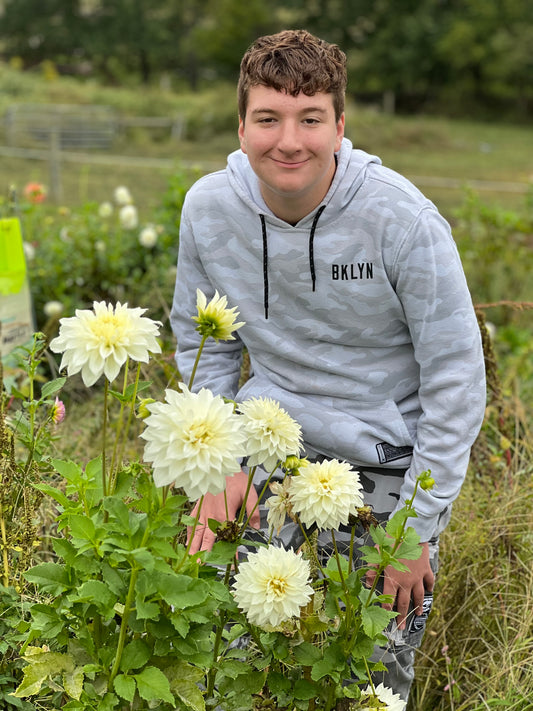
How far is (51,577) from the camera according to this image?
4.80 ft

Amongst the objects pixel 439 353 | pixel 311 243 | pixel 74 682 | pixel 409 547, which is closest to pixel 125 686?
pixel 74 682

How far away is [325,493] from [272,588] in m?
0.17

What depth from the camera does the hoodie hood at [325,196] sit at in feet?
6.70

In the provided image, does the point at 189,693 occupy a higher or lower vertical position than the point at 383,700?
higher

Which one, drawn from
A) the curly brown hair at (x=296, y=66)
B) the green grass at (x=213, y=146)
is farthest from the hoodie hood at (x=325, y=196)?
the green grass at (x=213, y=146)

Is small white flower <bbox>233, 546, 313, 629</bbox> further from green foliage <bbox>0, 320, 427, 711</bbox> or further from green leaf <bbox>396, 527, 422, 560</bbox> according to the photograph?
green leaf <bbox>396, 527, 422, 560</bbox>

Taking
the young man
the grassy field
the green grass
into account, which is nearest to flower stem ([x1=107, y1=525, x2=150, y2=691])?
the young man

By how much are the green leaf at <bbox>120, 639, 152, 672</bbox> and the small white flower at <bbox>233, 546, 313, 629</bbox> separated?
0.16 meters

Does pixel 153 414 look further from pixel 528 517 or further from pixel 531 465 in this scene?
pixel 531 465

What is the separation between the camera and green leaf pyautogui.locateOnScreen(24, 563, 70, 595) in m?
1.45

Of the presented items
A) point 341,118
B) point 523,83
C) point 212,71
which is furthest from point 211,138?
point 212,71

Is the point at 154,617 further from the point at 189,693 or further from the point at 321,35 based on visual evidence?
the point at 321,35

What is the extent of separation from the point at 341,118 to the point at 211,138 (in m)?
17.7

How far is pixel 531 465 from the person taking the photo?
310 centimetres
